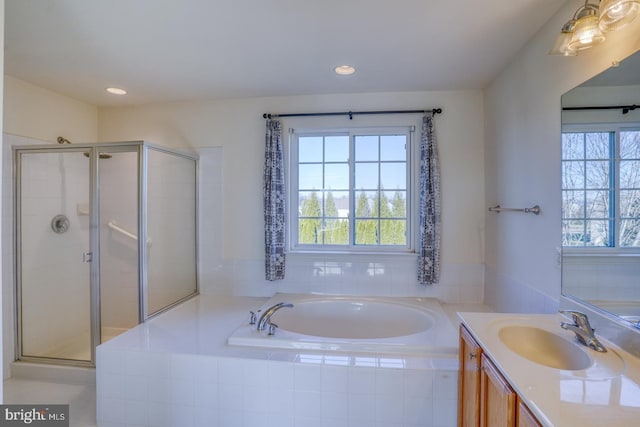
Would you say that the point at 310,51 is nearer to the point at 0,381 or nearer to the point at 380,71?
the point at 380,71

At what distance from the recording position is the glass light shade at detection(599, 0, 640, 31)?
46.2 inches

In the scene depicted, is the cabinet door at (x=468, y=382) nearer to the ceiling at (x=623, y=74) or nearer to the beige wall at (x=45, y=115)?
the ceiling at (x=623, y=74)

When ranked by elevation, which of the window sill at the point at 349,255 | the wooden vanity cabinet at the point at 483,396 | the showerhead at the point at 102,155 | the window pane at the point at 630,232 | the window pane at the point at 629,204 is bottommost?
the wooden vanity cabinet at the point at 483,396

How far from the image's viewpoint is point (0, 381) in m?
0.97

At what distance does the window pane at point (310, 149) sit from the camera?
3072 mm

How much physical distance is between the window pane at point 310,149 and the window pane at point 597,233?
207 cm

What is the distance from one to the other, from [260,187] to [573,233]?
7.70ft

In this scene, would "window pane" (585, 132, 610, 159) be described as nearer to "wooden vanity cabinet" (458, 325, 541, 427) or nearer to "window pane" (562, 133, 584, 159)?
"window pane" (562, 133, 584, 159)

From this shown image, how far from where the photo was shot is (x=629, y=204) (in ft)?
4.18

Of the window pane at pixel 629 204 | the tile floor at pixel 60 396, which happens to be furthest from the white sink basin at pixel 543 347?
the tile floor at pixel 60 396

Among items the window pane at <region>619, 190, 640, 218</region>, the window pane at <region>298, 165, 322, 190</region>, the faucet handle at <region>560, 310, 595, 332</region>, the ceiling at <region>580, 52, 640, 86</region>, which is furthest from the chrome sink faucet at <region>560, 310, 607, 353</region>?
the window pane at <region>298, 165, 322, 190</region>

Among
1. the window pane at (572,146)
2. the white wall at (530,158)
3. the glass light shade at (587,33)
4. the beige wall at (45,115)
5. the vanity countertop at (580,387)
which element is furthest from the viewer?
the beige wall at (45,115)

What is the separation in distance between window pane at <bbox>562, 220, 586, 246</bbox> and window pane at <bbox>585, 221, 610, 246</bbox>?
36 mm

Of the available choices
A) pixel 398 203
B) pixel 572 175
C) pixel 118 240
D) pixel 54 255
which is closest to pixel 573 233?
pixel 572 175
